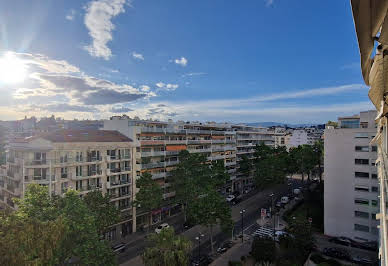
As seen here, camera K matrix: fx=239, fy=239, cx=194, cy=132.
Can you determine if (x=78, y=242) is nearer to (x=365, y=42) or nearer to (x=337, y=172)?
(x=365, y=42)

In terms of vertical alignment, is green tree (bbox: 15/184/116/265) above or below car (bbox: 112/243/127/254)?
above

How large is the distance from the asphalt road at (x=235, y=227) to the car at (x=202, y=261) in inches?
66.5

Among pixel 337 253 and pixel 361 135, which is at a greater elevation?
pixel 361 135

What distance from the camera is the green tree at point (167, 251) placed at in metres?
21.4

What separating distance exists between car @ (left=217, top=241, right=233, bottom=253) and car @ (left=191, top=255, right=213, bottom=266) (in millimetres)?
2522

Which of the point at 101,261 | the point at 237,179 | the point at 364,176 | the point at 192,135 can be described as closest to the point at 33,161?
the point at 101,261

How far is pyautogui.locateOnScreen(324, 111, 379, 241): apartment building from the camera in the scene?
3378 centimetres

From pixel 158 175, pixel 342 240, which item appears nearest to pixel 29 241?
pixel 158 175

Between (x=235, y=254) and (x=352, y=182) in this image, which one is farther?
(x=352, y=182)

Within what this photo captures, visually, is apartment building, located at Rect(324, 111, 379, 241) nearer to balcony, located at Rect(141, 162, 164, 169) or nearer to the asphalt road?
the asphalt road

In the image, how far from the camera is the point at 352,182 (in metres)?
35.4

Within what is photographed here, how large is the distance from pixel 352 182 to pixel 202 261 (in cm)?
2469

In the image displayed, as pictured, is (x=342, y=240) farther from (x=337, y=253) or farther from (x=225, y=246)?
(x=225, y=246)

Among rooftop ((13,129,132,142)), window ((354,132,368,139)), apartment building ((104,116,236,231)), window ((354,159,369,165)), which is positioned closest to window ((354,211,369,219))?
window ((354,159,369,165))
